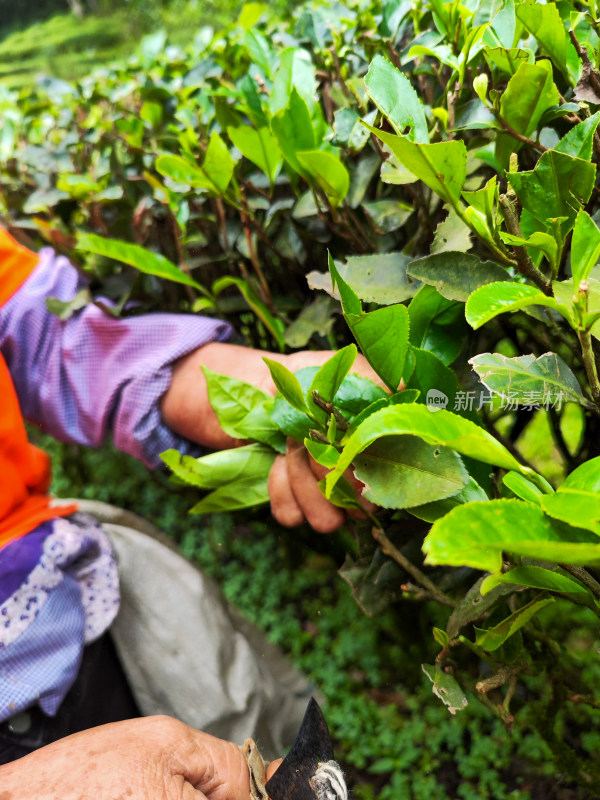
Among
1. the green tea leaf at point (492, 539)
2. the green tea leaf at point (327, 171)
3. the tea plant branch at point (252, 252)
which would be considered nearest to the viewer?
the green tea leaf at point (492, 539)

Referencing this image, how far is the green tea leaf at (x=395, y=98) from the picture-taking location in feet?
1.71

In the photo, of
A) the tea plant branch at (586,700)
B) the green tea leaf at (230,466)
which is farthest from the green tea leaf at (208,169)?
the tea plant branch at (586,700)

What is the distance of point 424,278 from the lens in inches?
22.4

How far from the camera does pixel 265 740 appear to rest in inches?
33.4

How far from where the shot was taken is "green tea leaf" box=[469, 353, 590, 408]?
48cm

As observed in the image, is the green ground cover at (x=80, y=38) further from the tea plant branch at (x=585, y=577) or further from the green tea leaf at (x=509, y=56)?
the tea plant branch at (x=585, y=577)

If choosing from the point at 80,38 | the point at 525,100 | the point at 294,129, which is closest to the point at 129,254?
the point at 294,129

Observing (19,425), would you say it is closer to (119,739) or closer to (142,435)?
(142,435)

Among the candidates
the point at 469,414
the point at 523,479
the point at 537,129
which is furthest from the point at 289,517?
the point at 537,129

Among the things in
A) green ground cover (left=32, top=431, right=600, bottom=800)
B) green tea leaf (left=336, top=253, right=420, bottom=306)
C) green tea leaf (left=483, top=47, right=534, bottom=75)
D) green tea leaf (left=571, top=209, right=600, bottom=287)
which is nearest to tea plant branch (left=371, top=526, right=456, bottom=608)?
green ground cover (left=32, top=431, right=600, bottom=800)

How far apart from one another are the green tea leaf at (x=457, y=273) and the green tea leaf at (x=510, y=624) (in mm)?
245

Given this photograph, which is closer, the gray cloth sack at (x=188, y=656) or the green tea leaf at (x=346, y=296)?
the green tea leaf at (x=346, y=296)

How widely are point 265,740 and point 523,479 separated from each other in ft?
2.00

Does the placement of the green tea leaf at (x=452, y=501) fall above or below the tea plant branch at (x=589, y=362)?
below
